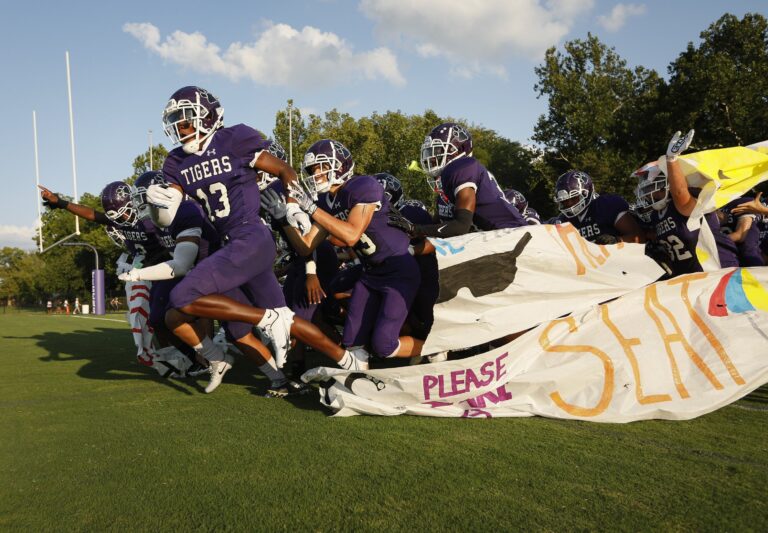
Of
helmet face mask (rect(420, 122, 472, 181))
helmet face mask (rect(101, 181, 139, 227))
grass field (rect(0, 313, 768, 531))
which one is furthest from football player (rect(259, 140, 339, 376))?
helmet face mask (rect(101, 181, 139, 227))

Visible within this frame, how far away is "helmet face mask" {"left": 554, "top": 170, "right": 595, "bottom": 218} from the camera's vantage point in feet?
20.2

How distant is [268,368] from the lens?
17.0ft

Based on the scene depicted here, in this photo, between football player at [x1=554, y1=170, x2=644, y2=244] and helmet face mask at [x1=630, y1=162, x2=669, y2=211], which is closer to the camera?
helmet face mask at [x1=630, y1=162, x2=669, y2=211]

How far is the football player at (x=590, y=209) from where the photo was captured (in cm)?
590

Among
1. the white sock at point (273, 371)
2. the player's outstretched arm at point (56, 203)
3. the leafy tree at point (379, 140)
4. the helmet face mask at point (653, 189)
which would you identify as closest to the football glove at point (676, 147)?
the helmet face mask at point (653, 189)

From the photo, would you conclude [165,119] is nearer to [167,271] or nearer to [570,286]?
[167,271]

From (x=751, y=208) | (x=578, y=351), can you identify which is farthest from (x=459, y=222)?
(x=751, y=208)

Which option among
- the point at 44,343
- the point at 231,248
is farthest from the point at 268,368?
the point at 44,343

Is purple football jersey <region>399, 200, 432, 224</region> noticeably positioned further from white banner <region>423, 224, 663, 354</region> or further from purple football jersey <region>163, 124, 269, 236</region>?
purple football jersey <region>163, 124, 269, 236</region>

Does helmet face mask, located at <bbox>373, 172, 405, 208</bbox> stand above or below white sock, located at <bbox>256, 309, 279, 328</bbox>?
above

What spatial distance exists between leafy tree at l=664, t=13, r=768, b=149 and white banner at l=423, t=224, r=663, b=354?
23.4m

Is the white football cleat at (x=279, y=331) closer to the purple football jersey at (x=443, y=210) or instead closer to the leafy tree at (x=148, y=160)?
the purple football jersey at (x=443, y=210)

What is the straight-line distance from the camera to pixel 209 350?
532 centimetres

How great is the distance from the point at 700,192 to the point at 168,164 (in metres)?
4.63
